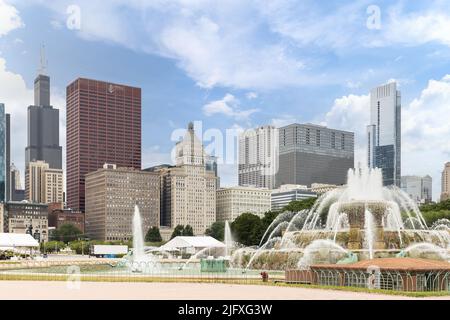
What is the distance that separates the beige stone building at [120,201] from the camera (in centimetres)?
19225

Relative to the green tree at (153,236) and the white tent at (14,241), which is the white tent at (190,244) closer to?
the white tent at (14,241)

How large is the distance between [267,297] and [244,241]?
7004cm

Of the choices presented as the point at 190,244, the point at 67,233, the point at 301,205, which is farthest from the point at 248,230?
the point at 67,233

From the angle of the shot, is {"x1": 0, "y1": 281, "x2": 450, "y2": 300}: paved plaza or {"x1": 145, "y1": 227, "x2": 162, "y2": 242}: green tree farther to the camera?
{"x1": 145, "y1": 227, "x2": 162, "y2": 242}: green tree

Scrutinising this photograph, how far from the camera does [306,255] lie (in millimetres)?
46375

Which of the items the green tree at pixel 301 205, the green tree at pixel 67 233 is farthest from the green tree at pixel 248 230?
the green tree at pixel 67 233

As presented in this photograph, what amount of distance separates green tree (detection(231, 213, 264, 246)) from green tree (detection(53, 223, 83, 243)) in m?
96.1

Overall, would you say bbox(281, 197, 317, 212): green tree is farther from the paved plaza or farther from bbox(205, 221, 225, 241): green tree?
the paved plaza

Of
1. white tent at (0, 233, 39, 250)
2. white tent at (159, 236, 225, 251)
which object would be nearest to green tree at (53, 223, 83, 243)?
white tent at (0, 233, 39, 250)

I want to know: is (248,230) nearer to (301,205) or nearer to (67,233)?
(301,205)

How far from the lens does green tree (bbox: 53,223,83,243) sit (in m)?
183

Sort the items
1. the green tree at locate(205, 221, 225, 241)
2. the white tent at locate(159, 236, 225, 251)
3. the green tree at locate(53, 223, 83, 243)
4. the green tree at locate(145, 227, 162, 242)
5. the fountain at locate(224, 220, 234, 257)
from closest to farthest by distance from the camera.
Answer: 1. the fountain at locate(224, 220, 234, 257)
2. the white tent at locate(159, 236, 225, 251)
3. the green tree at locate(205, 221, 225, 241)
4. the green tree at locate(145, 227, 162, 242)
5. the green tree at locate(53, 223, 83, 243)

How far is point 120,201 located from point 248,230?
4117 inches

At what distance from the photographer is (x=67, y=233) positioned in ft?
601
